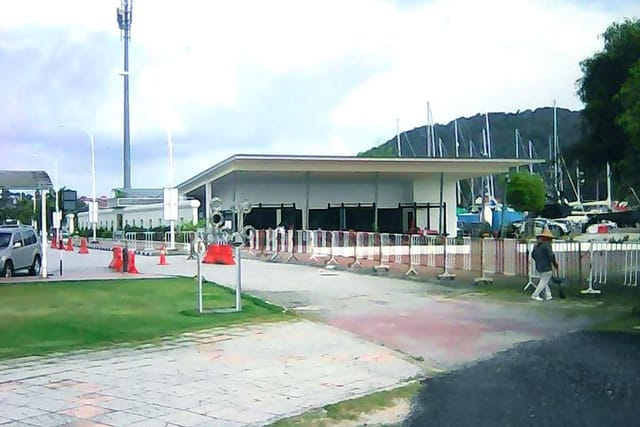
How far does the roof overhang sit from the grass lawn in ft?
84.8

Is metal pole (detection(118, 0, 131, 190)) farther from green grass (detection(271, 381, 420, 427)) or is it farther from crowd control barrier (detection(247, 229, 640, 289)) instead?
green grass (detection(271, 381, 420, 427))

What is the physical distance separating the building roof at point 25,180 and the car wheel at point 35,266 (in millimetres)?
2620

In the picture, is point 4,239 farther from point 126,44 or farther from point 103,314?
point 126,44

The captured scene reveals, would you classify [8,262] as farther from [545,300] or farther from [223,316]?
[545,300]

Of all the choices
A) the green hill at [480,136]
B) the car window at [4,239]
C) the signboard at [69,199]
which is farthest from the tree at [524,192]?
the car window at [4,239]

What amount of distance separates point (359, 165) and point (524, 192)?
3120 cm

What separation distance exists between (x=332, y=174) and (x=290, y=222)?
184 inches

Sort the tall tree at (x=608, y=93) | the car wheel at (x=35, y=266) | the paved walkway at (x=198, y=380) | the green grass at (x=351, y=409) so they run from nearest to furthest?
the green grass at (x=351, y=409), the paved walkway at (x=198, y=380), the tall tree at (x=608, y=93), the car wheel at (x=35, y=266)

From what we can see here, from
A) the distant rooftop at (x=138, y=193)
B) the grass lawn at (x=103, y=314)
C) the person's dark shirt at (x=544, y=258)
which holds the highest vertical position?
the distant rooftop at (x=138, y=193)

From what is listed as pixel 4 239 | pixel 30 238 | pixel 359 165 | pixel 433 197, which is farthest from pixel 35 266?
pixel 433 197

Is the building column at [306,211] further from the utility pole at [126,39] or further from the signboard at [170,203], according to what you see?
the utility pole at [126,39]

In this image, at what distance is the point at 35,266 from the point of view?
95.3ft

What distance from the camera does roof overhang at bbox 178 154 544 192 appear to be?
157 feet

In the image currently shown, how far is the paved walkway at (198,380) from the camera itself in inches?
310
